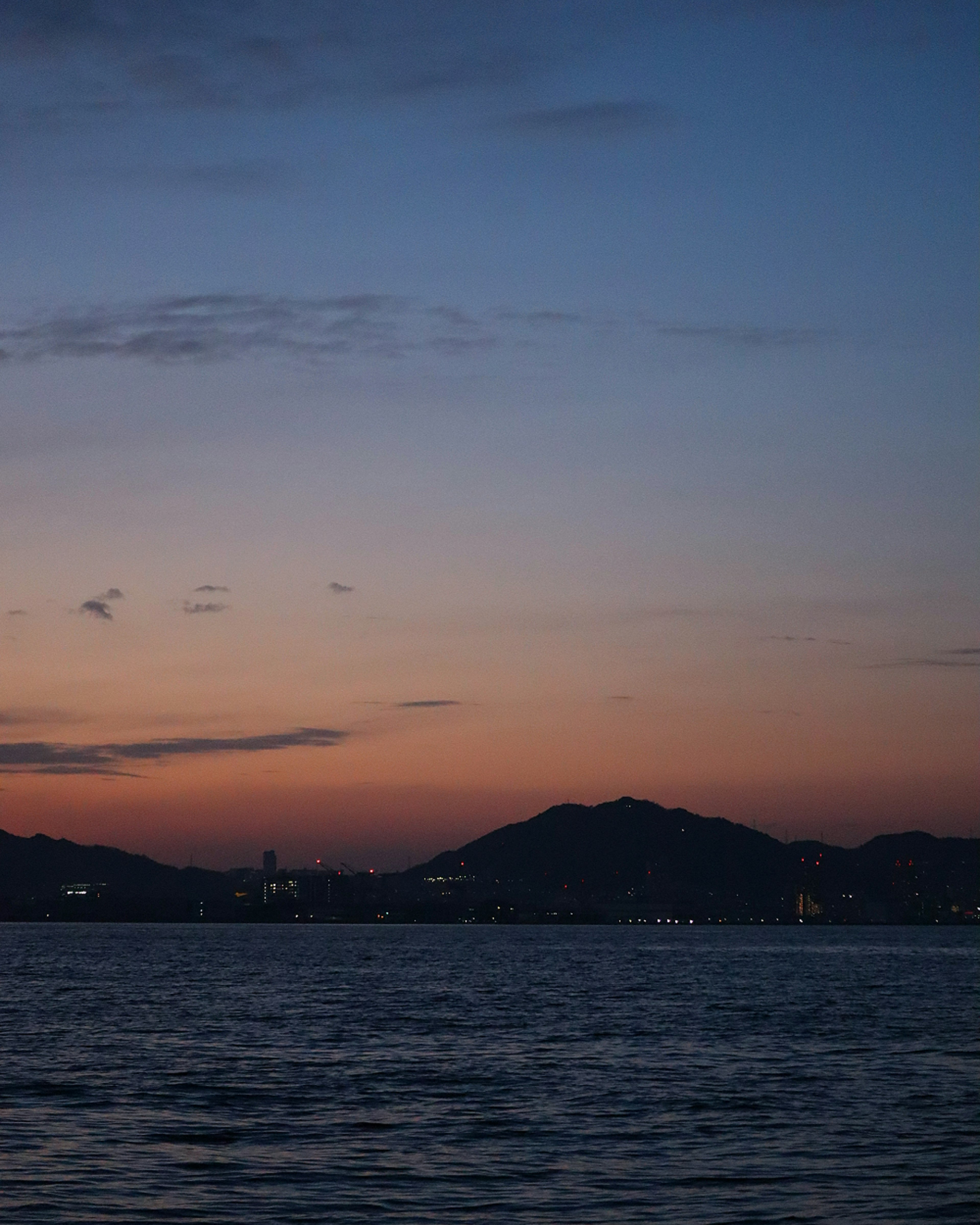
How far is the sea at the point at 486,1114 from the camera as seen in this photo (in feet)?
119

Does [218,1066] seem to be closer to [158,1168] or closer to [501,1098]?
[501,1098]

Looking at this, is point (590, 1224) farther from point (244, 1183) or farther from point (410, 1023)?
point (410, 1023)

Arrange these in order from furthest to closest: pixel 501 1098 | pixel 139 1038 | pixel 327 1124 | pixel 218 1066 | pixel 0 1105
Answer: pixel 139 1038 → pixel 218 1066 → pixel 501 1098 → pixel 0 1105 → pixel 327 1124

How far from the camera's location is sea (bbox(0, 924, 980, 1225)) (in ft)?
119

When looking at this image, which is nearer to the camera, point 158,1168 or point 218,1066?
point 158,1168

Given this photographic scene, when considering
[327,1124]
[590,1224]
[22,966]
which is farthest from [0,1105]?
[22,966]

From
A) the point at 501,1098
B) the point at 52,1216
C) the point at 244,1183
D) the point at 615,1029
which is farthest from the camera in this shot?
the point at 615,1029

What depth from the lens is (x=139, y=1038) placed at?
3120 inches

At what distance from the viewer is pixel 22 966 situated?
184125 mm

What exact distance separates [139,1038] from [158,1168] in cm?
4086

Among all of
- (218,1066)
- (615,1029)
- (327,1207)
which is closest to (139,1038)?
(218,1066)

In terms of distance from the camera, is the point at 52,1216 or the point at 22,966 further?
the point at 22,966

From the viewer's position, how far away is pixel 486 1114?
50781mm

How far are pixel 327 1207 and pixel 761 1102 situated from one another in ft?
74.7
